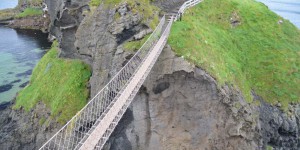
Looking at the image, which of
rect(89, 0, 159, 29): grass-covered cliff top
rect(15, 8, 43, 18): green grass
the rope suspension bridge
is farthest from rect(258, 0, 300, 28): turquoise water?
rect(15, 8, 43, 18): green grass

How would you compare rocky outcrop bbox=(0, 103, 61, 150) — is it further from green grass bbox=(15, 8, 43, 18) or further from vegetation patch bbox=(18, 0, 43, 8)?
vegetation patch bbox=(18, 0, 43, 8)

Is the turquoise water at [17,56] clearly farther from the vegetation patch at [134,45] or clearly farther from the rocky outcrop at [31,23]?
the vegetation patch at [134,45]

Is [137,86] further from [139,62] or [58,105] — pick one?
[58,105]

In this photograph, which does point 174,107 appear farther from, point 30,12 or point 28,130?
point 30,12

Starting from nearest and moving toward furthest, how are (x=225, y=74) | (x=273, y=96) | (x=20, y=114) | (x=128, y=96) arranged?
(x=128, y=96), (x=225, y=74), (x=273, y=96), (x=20, y=114)

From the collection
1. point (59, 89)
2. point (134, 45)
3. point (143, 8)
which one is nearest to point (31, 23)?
point (59, 89)

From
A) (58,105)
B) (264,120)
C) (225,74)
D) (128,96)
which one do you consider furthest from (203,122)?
(58,105)

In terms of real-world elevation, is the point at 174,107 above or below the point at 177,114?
above

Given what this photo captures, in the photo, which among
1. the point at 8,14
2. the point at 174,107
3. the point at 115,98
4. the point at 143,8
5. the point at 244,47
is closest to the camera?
the point at 115,98
